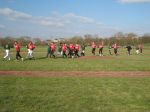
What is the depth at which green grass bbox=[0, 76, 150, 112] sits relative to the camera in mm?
8727

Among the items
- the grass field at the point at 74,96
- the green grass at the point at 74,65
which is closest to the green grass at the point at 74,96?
the grass field at the point at 74,96

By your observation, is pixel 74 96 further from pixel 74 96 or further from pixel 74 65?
pixel 74 65

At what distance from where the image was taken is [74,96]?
10.4 meters

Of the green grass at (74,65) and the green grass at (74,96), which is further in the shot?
the green grass at (74,65)

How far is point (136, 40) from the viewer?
3782 inches

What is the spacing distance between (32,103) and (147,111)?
365 cm

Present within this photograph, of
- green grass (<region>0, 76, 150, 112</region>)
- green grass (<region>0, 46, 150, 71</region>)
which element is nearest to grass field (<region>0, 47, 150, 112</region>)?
green grass (<region>0, 76, 150, 112</region>)

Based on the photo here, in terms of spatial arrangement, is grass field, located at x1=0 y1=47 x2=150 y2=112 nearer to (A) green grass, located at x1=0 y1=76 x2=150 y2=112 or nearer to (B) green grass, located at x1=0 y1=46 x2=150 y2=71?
(A) green grass, located at x1=0 y1=76 x2=150 y2=112

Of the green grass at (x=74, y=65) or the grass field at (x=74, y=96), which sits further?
the green grass at (x=74, y=65)

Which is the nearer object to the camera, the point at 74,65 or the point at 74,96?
the point at 74,96

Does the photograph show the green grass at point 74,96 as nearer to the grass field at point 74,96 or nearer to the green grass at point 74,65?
the grass field at point 74,96

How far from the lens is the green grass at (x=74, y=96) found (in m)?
8.73

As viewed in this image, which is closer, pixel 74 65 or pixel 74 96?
pixel 74 96

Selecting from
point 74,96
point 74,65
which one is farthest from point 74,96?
point 74,65
